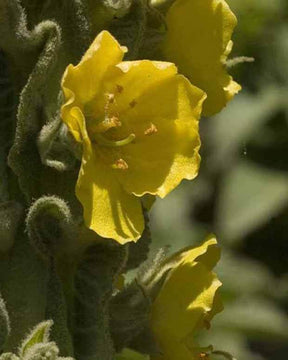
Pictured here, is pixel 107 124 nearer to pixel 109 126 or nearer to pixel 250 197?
pixel 109 126

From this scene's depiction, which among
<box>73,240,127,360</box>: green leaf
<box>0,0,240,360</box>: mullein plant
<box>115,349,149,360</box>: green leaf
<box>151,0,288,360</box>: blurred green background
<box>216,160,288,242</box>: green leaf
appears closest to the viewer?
<box>0,0,240,360</box>: mullein plant

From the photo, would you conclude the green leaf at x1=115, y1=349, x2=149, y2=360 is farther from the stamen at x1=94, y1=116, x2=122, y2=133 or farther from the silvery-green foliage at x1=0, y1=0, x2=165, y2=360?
the stamen at x1=94, y1=116, x2=122, y2=133

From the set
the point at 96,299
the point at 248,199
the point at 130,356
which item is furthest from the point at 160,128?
the point at 248,199

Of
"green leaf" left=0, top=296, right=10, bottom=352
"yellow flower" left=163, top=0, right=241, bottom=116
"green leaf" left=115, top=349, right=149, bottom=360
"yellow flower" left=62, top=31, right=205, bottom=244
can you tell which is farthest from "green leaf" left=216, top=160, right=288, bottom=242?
"green leaf" left=0, top=296, right=10, bottom=352

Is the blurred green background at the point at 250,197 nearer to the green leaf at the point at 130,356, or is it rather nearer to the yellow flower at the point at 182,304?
the green leaf at the point at 130,356

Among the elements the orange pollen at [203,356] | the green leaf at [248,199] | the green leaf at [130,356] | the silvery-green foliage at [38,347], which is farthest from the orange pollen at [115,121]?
the green leaf at [248,199]

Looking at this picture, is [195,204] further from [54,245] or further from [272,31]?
[54,245]
